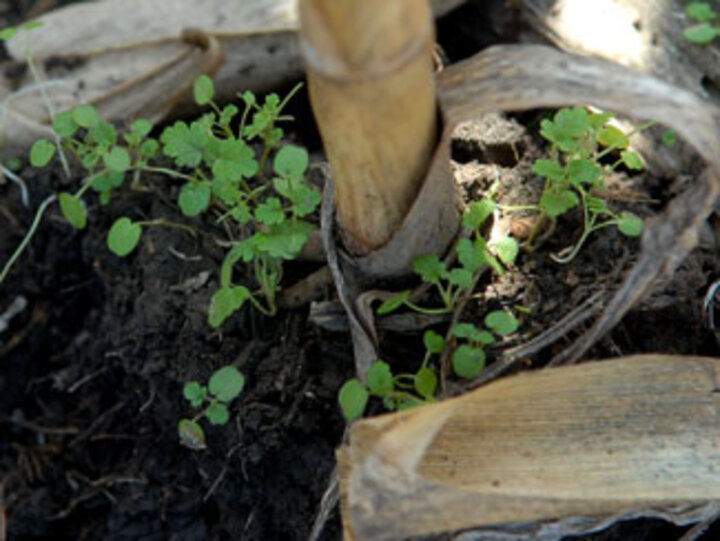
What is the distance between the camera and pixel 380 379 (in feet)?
4.27

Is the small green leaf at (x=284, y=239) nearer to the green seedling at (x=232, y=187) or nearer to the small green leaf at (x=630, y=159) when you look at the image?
the green seedling at (x=232, y=187)

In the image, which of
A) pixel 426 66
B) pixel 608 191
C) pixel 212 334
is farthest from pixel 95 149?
pixel 608 191

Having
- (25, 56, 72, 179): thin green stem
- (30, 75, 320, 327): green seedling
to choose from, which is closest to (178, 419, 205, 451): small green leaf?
(30, 75, 320, 327): green seedling

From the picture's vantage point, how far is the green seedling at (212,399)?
1.40 metres

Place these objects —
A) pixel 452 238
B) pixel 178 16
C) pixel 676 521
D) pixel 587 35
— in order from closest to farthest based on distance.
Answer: pixel 676 521
pixel 452 238
pixel 587 35
pixel 178 16

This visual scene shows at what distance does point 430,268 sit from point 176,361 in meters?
0.48

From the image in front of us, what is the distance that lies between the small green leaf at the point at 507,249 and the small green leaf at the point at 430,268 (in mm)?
120

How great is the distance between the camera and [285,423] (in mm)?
1462

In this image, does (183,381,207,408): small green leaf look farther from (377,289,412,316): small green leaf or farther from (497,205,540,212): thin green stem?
(497,205,540,212): thin green stem

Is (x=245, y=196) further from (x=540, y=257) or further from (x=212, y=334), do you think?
(x=540, y=257)

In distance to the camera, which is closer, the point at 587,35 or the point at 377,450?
the point at 377,450

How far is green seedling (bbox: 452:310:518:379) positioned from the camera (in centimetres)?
131

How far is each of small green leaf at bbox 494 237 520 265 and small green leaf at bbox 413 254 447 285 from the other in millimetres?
120

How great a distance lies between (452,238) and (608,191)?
339 millimetres
